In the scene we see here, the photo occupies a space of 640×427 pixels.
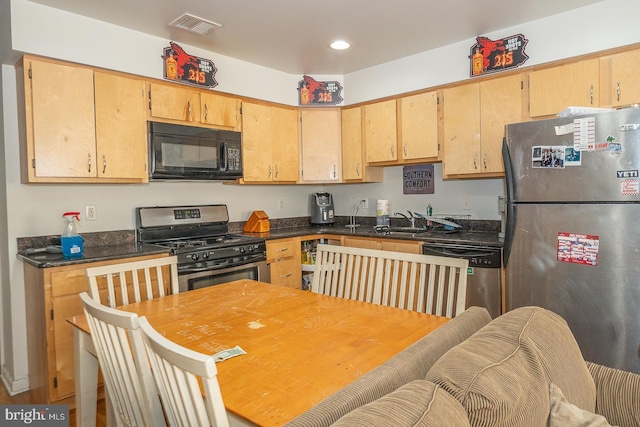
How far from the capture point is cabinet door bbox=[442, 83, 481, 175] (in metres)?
3.11

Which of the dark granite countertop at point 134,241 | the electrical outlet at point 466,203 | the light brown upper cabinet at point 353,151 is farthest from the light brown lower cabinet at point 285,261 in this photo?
the electrical outlet at point 466,203

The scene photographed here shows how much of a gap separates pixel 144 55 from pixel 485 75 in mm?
2549

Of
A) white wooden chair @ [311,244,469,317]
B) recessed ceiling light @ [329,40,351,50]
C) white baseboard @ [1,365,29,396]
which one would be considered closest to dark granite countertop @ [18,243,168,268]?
white baseboard @ [1,365,29,396]

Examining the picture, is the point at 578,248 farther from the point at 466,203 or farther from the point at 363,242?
the point at 363,242

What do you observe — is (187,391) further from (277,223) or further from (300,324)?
(277,223)

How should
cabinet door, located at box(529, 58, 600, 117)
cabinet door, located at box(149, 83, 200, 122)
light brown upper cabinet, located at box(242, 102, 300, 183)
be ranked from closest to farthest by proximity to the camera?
cabinet door, located at box(529, 58, 600, 117) < cabinet door, located at box(149, 83, 200, 122) < light brown upper cabinet, located at box(242, 102, 300, 183)

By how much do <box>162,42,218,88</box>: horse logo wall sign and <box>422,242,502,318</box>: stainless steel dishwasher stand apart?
2398 millimetres

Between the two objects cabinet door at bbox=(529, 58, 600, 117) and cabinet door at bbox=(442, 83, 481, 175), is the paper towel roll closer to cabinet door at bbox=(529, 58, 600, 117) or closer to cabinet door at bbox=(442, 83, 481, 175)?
cabinet door at bbox=(442, 83, 481, 175)

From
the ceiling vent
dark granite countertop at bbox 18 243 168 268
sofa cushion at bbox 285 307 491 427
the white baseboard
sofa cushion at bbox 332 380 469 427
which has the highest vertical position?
the ceiling vent

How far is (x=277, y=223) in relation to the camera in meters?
4.18

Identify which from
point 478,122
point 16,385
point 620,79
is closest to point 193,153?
point 16,385

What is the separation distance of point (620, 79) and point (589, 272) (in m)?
1.24

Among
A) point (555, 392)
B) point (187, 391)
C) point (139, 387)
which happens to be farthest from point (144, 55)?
point (555, 392)

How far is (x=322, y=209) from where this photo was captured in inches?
168
